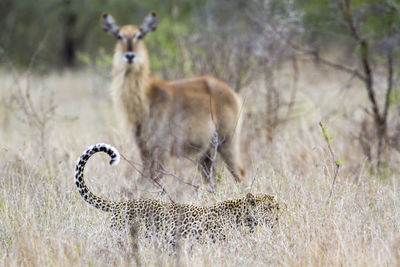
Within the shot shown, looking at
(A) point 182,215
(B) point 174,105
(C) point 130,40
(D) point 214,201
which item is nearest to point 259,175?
(D) point 214,201

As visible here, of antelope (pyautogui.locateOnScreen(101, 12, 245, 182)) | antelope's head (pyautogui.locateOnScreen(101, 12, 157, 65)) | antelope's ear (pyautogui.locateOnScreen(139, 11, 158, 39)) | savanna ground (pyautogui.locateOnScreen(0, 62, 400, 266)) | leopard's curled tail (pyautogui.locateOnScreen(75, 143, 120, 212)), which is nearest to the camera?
savanna ground (pyautogui.locateOnScreen(0, 62, 400, 266))

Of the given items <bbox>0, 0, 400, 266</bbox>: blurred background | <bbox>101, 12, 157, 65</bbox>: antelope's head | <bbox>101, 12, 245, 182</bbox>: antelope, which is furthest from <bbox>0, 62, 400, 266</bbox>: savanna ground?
<bbox>101, 12, 157, 65</bbox>: antelope's head

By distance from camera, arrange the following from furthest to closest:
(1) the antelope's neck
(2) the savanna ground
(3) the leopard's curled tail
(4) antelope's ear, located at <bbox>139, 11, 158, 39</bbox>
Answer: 1. (4) antelope's ear, located at <bbox>139, 11, 158, 39</bbox>
2. (1) the antelope's neck
3. (3) the leopard's curled tail
4. (2) the savanna ground

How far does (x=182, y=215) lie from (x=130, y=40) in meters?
3.59

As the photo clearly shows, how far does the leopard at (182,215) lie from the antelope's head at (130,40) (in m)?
3.09

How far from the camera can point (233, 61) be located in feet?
30.2

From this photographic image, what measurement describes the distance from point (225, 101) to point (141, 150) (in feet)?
4.38

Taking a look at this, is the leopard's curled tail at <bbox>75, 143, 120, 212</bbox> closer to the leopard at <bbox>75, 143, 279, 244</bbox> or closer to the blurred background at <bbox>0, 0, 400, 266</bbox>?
the leopard at <bbox>75, 143, 279, 244</bbox>

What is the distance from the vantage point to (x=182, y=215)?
4.48 m

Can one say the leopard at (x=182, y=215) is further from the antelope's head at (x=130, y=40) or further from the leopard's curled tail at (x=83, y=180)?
the antelope's head at (x=130, y=40)

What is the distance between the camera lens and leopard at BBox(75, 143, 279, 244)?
4.39 m

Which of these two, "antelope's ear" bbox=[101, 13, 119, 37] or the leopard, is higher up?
"antelope's ear" bbox=[101, 13, 119, 37]

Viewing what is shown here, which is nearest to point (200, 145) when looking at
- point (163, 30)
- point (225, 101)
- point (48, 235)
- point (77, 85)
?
point (225, 101)

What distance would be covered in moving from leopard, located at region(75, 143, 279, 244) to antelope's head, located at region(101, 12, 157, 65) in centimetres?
309
